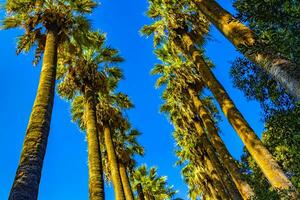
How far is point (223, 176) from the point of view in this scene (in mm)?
19859

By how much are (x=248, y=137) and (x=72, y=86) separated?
11.2 m

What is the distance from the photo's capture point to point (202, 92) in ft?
87.4

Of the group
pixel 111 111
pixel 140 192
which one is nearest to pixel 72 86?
pixel 111 111

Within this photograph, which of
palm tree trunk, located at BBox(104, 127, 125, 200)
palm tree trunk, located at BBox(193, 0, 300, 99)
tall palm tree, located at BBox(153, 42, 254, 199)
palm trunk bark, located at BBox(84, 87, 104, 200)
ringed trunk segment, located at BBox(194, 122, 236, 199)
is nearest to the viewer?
palm tree trunk, located at BBox(193, 0, 300, 99)

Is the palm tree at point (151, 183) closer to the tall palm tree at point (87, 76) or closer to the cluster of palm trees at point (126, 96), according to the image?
the cluster of palm trees at point (126, 96)

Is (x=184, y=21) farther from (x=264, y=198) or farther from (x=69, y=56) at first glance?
(x=264, y=198)

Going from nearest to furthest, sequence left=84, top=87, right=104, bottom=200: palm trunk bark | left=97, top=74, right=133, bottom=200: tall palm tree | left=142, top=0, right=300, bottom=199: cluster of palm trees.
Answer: left=142, top=0, right=300, bottom=199: cluster of palm trees < left=84, top=87, right=104, bottom=200: palm trunk bark < left=97, top=74, right=133, bottom=200: tall palm tree

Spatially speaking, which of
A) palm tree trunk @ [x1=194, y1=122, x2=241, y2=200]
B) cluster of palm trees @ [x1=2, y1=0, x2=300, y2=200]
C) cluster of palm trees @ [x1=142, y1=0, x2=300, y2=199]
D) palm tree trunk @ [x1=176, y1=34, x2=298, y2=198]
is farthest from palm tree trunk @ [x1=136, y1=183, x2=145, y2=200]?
palm tree trunk @ [x1=176, y1=34, x2=298, y2=198]

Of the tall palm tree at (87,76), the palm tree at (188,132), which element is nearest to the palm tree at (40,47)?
the tall palm tree at (87,76)

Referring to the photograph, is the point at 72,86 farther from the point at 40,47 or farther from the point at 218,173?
the point at 218,173

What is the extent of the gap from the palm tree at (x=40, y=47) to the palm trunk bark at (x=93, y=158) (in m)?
3.57

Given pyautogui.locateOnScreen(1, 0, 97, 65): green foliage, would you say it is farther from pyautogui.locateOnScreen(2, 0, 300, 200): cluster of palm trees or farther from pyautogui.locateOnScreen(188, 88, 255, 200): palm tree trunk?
pyautogui.locateOnScreen(188, 88, 255, 200): palm tree trunk

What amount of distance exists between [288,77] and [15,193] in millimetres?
6337

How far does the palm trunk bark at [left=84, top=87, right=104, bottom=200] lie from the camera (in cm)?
1269
